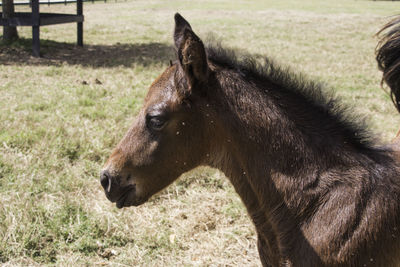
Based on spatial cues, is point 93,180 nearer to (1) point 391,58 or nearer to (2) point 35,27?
(1) point 391,58

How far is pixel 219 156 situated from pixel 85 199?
226 centimetres

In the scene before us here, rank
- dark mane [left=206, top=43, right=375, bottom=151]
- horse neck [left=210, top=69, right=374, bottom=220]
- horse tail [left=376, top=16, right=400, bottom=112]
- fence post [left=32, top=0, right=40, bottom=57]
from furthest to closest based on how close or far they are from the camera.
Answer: fence post [left=32, top=0, right=40, bottom=57] → horse tail [left=376, top=16, right=400, bottom=112] → dark mane [left=206, top=43, right=375, bottom=151] → horse neck [left=210, top=69, right=374, bottom=220]

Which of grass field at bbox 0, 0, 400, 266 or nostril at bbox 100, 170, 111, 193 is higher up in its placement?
nostril at bbox 100, 170, 111, 193

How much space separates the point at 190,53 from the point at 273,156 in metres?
0.68

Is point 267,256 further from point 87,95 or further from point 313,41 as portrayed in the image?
point 313,41

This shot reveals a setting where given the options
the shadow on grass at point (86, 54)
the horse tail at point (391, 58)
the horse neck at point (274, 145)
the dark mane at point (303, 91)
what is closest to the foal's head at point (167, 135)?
the horse neck at point (274, 145)

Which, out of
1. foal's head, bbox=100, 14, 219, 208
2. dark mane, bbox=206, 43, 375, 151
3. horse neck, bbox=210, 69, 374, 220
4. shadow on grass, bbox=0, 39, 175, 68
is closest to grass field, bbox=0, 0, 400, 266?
shadow on grass, bbox=0, 39, 175, 68

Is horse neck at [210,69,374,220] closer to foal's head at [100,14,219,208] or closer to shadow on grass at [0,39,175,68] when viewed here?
foal's head at [100,14,219,208]

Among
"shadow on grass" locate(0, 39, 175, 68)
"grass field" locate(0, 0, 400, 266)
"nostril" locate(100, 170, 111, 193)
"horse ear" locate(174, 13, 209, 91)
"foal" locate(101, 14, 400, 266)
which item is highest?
"horse ear" locate(174, 13, 209, 91)

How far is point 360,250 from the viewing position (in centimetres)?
188

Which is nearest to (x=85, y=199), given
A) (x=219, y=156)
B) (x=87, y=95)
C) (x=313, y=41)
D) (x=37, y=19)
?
(x=219, y=156)

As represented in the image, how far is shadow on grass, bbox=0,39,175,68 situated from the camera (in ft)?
32.9

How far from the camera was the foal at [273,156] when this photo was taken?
1924mm

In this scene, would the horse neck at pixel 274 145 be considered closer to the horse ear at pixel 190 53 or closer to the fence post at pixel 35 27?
the horse ear at pixel 190 53
